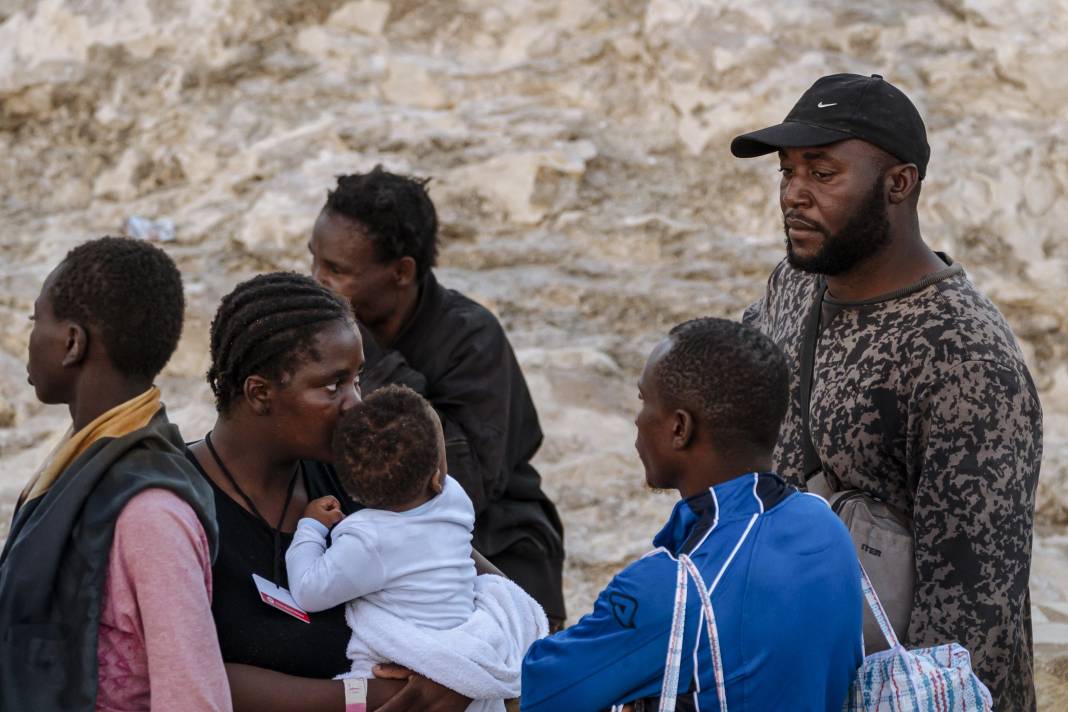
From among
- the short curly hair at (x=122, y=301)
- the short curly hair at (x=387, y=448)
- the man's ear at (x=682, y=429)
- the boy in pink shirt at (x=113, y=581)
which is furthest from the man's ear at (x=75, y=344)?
the man's ear at (x=682, y=429)

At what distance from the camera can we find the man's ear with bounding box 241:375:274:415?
276 cm

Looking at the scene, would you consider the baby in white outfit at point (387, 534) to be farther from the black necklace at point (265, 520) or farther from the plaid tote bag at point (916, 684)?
the plaid tote bag at point (916, 684)

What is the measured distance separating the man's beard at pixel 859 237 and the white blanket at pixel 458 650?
3.56 ft

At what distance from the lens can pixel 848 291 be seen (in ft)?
10.3

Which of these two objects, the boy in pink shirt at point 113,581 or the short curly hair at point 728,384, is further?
the short curly hair at point 728,384

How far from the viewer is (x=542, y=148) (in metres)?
6.74

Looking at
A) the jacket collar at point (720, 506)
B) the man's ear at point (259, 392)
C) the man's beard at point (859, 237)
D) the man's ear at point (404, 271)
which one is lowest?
the jacket collar at point (720, 506)

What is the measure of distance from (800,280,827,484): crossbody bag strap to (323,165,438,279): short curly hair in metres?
1.42

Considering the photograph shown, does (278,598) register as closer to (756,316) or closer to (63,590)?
(63,590)

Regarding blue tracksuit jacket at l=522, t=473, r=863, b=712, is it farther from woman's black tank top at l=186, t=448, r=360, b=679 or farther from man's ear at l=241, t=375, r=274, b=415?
man's ear at l=241, t=375, r=274, b=415

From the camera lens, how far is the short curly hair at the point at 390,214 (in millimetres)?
4125

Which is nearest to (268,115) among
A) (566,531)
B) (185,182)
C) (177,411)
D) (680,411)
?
(185,182)

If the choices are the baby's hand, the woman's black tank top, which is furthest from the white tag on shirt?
the baby's hand

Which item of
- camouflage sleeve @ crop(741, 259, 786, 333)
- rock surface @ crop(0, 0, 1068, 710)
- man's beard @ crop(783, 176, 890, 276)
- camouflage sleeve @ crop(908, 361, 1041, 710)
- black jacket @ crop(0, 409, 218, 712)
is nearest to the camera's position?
black jacket @ crop(0, 409, 218, 712)
